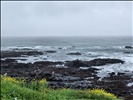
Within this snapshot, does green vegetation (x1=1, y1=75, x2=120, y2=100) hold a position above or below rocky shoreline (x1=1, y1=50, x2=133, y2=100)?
above

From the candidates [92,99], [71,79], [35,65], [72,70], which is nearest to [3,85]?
[92,99]

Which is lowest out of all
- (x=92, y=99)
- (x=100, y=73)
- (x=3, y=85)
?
(x=100, y=73)

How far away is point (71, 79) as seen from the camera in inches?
1576

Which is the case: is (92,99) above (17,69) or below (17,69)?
above

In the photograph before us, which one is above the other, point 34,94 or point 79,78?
point 34,94

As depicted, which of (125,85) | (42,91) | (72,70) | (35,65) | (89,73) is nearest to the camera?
(42,91)

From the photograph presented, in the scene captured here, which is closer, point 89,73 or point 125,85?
point 125,85

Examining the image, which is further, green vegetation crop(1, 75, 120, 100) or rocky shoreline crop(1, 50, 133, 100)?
rocky shoreline crop(1, 50, 133, 100)

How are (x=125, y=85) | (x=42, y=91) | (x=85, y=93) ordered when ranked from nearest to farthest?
(x=42, y=91) < (x=85, y=93) < (x=125, y=85)

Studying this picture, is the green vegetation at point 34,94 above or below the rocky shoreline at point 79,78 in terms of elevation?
above

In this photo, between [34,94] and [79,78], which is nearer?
[34,94]

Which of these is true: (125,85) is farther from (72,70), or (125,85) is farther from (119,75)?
(72,70)

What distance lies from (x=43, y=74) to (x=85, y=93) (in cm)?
2557

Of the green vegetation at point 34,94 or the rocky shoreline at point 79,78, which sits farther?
the rocky shoreline at point 79,78
